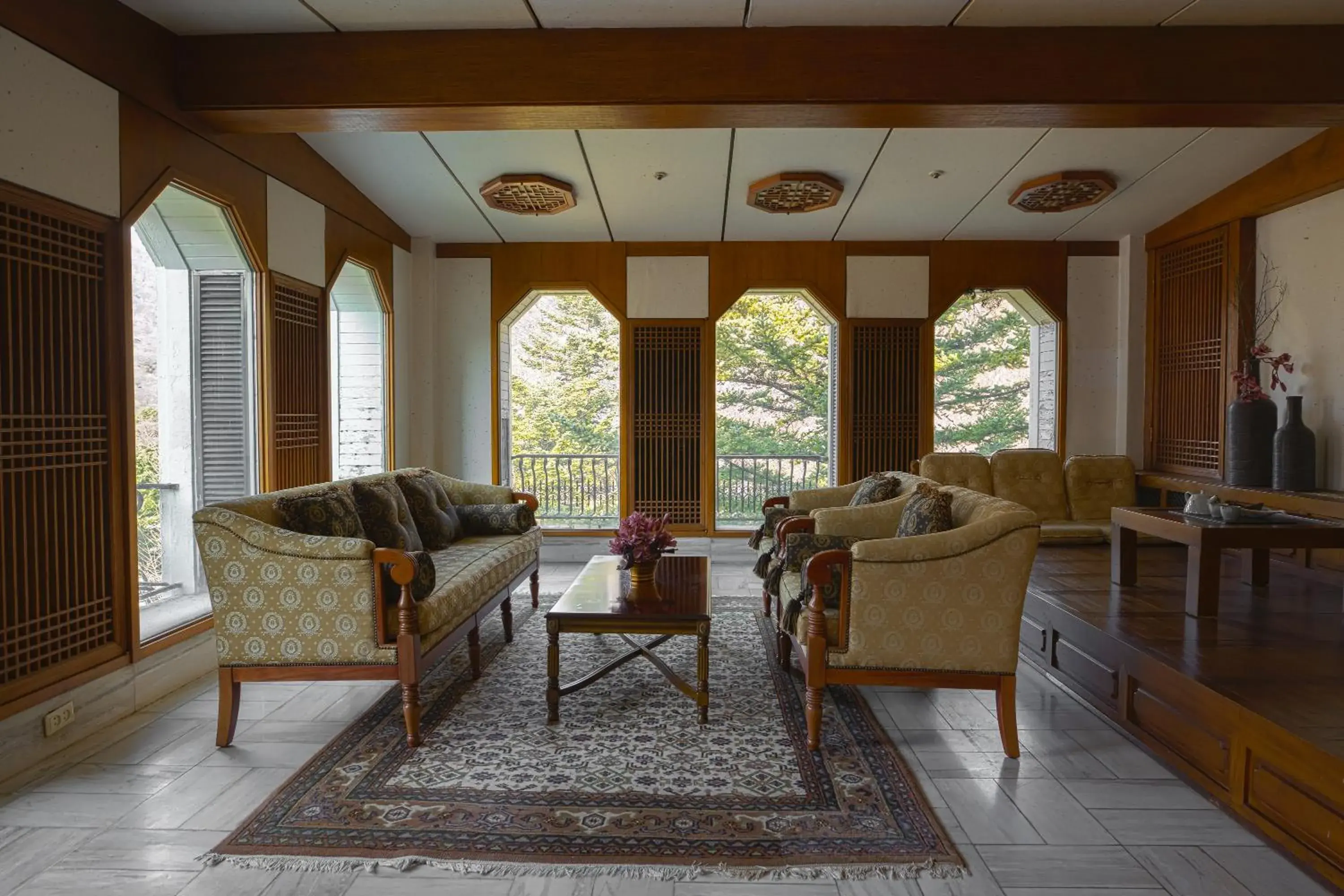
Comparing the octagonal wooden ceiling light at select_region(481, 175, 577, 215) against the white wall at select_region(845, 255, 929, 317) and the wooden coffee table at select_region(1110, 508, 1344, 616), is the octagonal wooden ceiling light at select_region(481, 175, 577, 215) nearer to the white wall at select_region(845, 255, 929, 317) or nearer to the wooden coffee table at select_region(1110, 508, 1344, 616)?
the white wall at select_region(845, 255, 929, 317)

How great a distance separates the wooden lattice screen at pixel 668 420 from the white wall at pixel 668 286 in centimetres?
14

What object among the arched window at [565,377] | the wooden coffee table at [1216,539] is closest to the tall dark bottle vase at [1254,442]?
the wooden coffee table at [1216,539]

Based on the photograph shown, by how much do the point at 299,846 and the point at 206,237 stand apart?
10.9 ft

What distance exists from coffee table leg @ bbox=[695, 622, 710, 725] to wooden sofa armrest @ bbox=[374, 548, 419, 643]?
42.9 inches

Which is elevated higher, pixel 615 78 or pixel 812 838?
pixel 615 78

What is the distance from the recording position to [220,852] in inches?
87.7

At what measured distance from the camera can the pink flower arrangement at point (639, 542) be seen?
3.49 m

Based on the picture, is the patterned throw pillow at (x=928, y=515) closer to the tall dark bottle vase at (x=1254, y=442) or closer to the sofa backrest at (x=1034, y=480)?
the sofa backrest at (x=1034, y=480)

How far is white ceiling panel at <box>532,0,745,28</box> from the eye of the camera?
3.28 metres

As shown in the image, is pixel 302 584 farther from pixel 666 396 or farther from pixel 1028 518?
pixel 666 396

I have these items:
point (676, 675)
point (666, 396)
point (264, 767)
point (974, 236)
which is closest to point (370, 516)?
point (264, 767)

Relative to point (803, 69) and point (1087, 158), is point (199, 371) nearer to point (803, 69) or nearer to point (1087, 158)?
point (803, 69)

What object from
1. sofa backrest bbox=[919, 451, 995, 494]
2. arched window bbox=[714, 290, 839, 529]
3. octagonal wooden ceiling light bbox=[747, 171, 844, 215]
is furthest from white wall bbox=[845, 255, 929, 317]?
arched window bbox=[714, 290, 839, 529]

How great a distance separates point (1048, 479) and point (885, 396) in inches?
56.5
